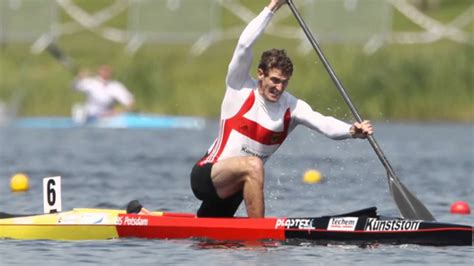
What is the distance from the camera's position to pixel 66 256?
41.6ft

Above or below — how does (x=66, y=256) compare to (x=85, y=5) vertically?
below

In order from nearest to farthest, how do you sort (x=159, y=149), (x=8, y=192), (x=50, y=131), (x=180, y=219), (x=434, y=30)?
1. (x=180, y=219)
2. (x=8, y=192)
3. (x=159, y=149)
4. (x=50, y=131)
5. (x=434, y=30)

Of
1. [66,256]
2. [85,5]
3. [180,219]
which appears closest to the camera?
[66,256]

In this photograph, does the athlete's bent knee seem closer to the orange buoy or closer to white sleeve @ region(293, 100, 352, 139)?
white sleeve @ region(293, 100, 352, 139)

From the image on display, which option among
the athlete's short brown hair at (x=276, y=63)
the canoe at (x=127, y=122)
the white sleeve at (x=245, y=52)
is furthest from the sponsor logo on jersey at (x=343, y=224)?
the canoe at (x=127, y=122)

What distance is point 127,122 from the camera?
112ft

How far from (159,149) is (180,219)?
1490 centimetres

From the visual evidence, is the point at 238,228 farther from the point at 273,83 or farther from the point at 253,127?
the point at 273,83

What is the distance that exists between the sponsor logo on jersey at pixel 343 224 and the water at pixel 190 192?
0.52 ft

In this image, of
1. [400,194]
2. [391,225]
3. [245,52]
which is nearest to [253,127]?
[245,52]

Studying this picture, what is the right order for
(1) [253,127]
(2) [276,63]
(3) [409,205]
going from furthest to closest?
(3) [409,205] < (1) [253,127] < (2) [276,63]

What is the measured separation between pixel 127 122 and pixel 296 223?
21.2 metres

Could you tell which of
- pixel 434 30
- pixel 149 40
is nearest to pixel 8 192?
pixel 149 40

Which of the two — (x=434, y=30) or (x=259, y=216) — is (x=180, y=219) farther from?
(x=434, y=30)
